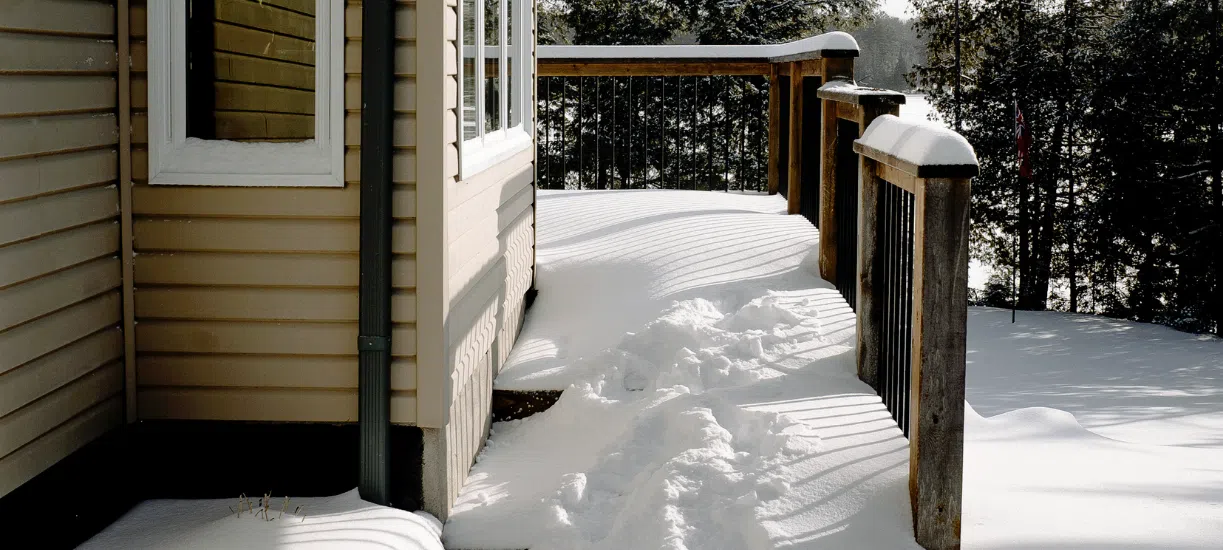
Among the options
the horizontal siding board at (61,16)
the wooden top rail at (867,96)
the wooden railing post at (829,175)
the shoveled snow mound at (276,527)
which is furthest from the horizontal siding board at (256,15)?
the wooden railing post at (829,175)

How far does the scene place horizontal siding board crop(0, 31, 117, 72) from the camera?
2.92 metres

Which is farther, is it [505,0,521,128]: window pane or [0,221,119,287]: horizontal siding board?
[505,0,521,128]: window pane

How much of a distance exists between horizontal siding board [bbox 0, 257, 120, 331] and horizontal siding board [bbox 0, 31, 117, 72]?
581mm

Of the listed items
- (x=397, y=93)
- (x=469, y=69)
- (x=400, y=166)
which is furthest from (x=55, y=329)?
(x=469, y=69)

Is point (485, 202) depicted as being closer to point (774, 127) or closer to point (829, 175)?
point (829, 175)

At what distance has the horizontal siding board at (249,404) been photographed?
12.2ft

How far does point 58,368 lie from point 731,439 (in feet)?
7.29

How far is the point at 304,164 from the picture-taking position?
358cm

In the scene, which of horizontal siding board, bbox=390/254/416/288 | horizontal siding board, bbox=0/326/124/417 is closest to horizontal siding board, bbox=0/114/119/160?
horizontal siding board, bbox=0/326/124/417

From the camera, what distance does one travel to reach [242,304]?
3.68 metres

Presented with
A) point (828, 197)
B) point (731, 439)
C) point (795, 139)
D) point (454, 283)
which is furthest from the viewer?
point (795, 139)

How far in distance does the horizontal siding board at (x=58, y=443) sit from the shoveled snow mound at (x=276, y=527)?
0.29m

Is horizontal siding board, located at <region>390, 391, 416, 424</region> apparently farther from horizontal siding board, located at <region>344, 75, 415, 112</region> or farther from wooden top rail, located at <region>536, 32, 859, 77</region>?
wooden top rail, located at <region>536, 32, 859, 77</region>

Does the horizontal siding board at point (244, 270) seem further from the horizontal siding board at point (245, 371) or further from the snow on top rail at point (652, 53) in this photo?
the snow on top rail at point (652, 53)
